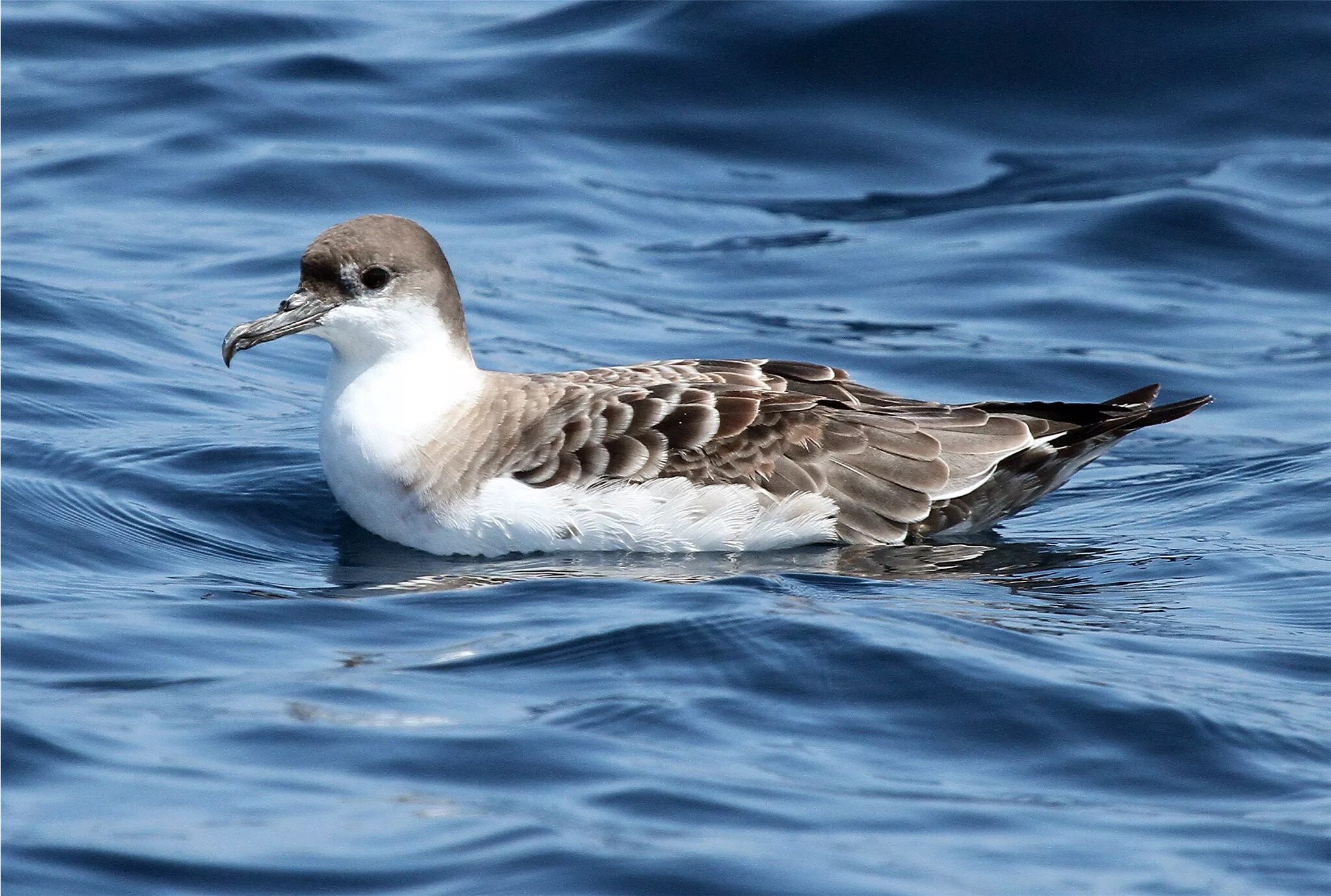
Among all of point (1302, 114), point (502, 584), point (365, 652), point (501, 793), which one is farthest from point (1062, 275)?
point (501, 793)

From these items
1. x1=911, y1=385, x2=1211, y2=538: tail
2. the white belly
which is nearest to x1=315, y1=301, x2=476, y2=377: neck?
the white belly

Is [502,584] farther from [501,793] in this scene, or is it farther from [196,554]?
[501,793]

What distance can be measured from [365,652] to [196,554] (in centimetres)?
162

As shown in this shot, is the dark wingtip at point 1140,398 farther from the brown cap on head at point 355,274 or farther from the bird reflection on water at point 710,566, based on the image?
the brown cap on head at point 355,274

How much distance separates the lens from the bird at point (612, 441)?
24.8ft

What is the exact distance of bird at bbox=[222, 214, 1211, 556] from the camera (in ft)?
24.8

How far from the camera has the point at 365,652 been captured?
6.33 meters

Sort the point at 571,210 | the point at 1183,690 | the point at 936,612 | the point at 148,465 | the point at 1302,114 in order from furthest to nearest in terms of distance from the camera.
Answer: the point at 1302,114, the point at 571,210, the point at 148,465, the point at 936,612, the point at 1183,690

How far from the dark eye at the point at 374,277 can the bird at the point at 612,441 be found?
1cm

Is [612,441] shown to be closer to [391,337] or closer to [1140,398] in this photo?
[391,337]

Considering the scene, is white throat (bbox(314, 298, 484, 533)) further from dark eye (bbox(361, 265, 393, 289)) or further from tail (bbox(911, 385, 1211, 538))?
tail (bbox(911, 385, 1211, 538))

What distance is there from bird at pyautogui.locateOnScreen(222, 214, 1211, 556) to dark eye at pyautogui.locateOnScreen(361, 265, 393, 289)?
0.03 feet

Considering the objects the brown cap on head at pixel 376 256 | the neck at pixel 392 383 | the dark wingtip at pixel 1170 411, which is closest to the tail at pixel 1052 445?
the dark wingtip at pixel 1170 411

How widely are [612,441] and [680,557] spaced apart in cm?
54
